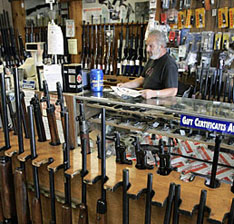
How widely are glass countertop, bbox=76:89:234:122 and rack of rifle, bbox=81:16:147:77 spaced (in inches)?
81.0

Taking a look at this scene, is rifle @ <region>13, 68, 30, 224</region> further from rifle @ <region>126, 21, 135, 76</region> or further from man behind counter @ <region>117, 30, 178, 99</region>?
rifle @ <region>126, 21, 135, 76</region>

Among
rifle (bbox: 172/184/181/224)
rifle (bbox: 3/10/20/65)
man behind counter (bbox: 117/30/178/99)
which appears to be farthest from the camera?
rifle (bbox: 3/10/20/65)

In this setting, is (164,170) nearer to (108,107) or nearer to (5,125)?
(5,125)

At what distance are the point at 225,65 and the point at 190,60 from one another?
16.4 inches

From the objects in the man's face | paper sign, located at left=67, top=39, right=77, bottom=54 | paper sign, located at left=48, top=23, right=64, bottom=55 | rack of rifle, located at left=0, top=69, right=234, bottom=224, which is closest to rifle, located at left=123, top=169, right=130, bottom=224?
rack of rifle, located at left=0, top=69, right=234, bottom=224

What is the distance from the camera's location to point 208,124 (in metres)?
1.15

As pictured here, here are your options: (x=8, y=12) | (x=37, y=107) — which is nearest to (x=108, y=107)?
(x=37, y=107)

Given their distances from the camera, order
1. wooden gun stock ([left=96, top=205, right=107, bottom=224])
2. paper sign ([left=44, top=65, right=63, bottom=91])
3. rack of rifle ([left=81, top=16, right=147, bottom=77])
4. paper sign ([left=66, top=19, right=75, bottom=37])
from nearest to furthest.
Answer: wooden gun stock ([left=96, top=205, right=107, bottom=224]) < paper sign ([left=44, top=65, right=63, bottom=91]) < rack of rifle ([left=81, top=16, right=147, bottom=77]) < paper sign ([left=66, top=19, right=75, bottom=37])

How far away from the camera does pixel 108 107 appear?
257cm

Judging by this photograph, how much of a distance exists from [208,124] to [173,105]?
0.29 m

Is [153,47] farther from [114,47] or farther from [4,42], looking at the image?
[4,42]

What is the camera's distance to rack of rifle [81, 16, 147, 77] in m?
3.60

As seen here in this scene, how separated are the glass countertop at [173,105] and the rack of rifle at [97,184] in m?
0.29

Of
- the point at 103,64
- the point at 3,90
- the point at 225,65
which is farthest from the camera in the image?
the point at 103,64
